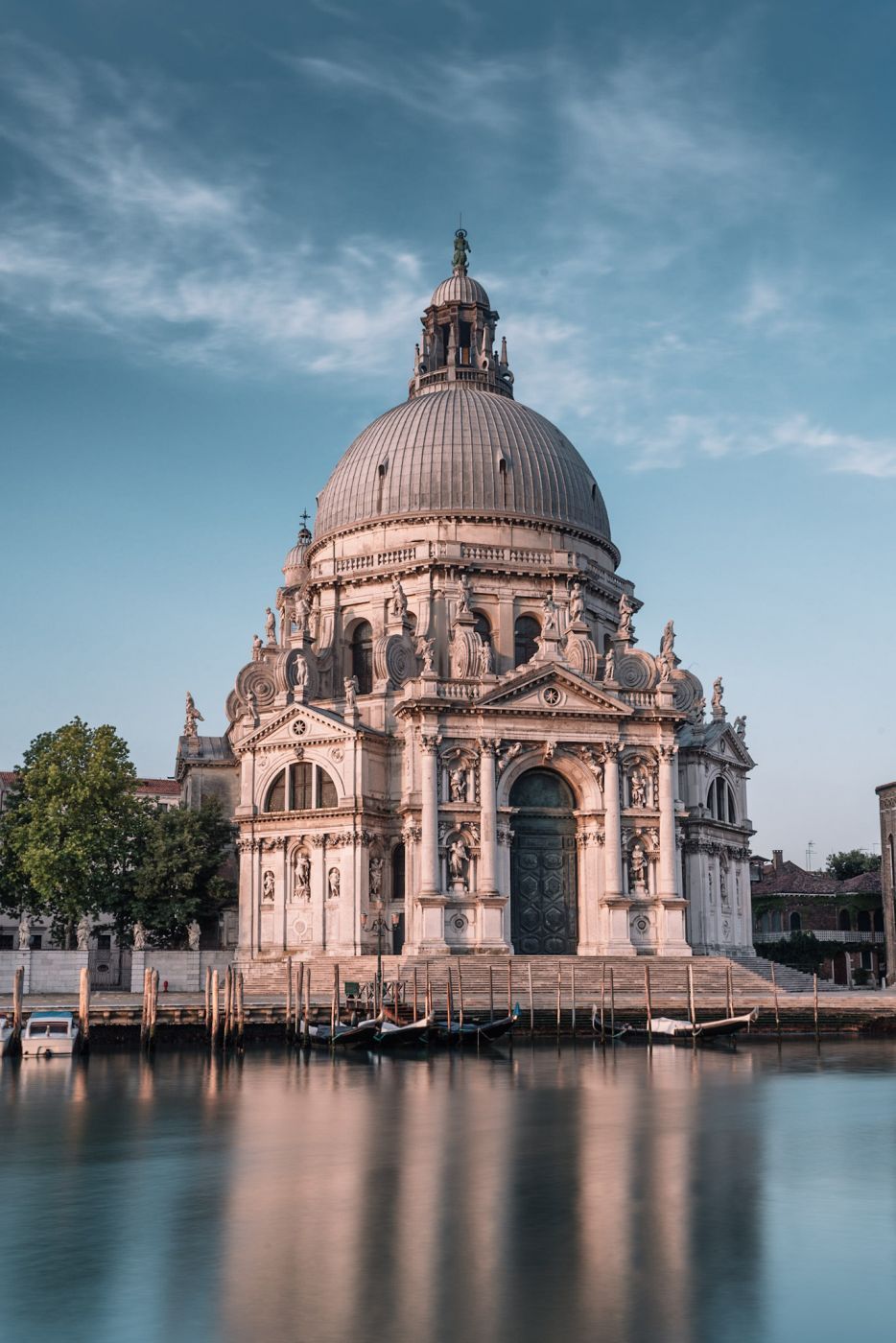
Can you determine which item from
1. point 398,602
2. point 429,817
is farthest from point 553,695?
point 398,602

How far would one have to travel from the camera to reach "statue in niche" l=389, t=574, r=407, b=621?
50.7 m

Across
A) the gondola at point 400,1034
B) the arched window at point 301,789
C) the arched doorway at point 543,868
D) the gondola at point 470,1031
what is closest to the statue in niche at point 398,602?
the arched window at point 301,789

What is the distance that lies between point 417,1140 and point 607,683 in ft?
83.3

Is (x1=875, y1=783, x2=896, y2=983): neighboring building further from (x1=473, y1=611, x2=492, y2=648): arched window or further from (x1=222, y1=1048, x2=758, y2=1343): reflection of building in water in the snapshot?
(x1=222, y1=1048, x2=758, y2=1343): reflection of building in water

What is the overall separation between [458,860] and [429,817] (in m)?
1.53

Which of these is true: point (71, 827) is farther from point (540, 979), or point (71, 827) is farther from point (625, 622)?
point (625, 622)

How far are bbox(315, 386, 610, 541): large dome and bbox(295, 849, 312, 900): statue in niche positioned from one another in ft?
41.1

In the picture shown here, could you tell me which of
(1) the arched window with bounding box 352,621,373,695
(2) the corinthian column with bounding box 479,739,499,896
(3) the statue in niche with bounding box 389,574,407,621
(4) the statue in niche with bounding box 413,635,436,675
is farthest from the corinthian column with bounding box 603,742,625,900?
(1) the arched window with bounding box 352,621,373,695

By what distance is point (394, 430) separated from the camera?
183 ft

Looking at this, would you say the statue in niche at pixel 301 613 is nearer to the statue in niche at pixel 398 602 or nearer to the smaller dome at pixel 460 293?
the statue in niche at pixel 398 602

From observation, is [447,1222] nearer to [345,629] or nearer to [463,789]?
[463,789]

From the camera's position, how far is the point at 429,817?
146 feet

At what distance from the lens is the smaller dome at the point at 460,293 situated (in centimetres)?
5997

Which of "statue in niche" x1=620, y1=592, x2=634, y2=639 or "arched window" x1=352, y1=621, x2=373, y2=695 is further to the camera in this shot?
"arched window" x1=352, y1=621, x2=373, y2=695
